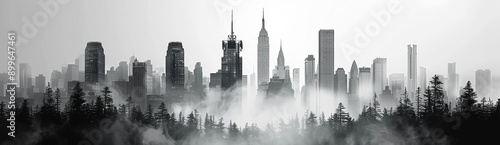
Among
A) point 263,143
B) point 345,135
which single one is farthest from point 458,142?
point 263,143

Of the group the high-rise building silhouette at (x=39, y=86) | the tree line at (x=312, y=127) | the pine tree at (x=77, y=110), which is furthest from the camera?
the high-rise building silhouette at (x=39, y=86)

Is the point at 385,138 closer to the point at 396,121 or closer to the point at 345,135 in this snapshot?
the point at 396,121

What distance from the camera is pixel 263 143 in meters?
92.6

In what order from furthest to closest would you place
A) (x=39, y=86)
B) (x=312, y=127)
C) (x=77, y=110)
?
(x=39, y=86) → (x=312, y=127) → (x=77, y=110)

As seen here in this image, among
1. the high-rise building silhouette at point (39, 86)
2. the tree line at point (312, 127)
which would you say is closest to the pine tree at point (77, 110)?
the tree line at point (312, 127)

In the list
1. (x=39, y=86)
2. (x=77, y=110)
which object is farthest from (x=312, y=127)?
(x=39, y=86)

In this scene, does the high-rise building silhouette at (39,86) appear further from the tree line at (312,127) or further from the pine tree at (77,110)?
the pine tree at (77,110)

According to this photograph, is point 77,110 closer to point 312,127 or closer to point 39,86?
point 312,127

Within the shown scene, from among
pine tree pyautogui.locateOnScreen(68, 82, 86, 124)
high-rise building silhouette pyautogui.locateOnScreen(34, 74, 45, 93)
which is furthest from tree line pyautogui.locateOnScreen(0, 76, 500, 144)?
high-rise building silhouette pyautogui.locateOnScreen(34, 74, 45, 93)

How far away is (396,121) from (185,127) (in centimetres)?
3427

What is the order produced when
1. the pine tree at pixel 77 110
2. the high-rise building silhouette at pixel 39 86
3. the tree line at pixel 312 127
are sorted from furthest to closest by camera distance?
the high-rise building silhouette at pixel 39 86 → the pine tree at pixel 77 110 → the tree line at pixel 312 127

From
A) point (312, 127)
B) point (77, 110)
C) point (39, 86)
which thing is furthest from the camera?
point (39, 86)

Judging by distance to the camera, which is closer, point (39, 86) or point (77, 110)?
point (77, 110)

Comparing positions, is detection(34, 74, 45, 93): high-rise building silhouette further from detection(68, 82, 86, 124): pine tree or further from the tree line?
detection(68, 82, 86, 124): pine tree
